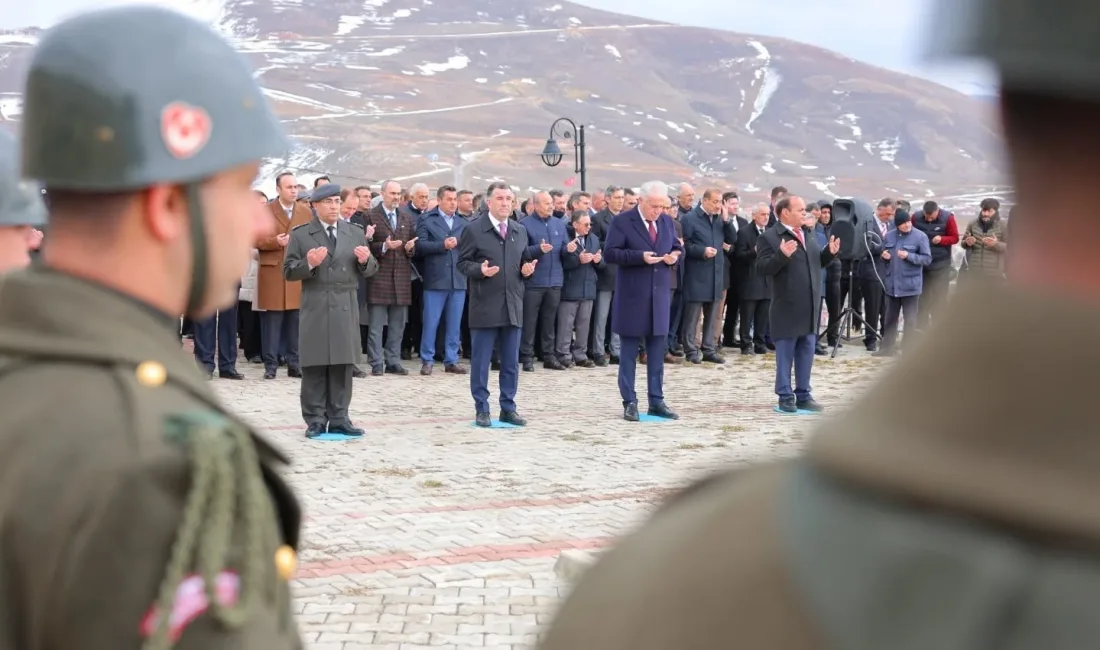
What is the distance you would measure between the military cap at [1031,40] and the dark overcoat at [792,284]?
10.8m

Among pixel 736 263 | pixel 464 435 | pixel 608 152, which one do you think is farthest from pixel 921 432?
pixel 608 152

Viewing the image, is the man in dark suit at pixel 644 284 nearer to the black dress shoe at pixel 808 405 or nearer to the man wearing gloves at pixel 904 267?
the black dress shoe at pixel 808 405

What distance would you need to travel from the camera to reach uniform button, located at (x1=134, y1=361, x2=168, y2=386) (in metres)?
1.75

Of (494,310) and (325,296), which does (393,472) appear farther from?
(494,310)

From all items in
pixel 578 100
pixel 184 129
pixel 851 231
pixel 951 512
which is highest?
pixel 578 100

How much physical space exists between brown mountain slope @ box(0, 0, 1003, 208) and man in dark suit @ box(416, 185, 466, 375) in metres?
51.4

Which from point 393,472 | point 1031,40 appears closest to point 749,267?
point 393,472

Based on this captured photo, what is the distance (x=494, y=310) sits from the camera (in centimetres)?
1092

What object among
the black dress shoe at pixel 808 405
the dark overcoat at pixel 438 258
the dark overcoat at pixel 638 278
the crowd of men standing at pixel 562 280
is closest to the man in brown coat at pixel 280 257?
the crowd of men standing at pixel 562 280

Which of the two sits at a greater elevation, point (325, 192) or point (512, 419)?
point (325, 192)

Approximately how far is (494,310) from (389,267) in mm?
3772

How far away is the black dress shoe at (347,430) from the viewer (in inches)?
401

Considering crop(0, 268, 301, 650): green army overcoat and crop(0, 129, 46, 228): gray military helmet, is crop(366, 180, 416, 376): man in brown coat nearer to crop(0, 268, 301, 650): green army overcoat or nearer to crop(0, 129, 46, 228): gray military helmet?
crop(0, 129, 46, 228): gray military helmet

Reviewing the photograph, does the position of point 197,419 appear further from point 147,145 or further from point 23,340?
point 147,145
